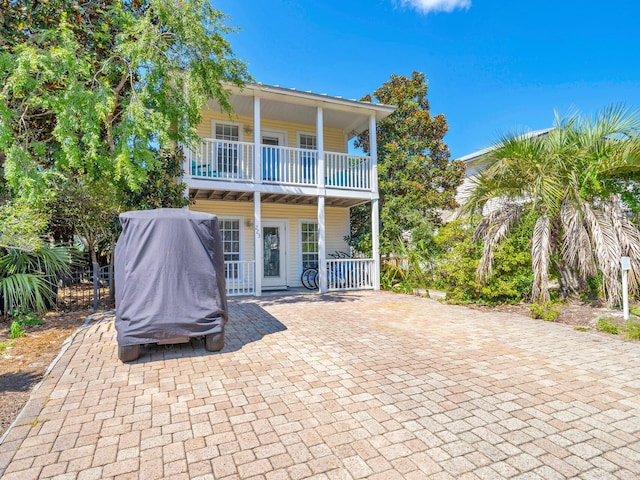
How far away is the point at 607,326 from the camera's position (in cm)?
555

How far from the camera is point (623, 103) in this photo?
664 cm

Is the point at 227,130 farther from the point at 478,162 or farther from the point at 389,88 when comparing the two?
the point at 478,162

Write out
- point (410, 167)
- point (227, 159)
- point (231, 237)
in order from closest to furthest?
point (227, 159) → point (231, 237) → point (410, 167)

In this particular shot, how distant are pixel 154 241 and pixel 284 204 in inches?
310

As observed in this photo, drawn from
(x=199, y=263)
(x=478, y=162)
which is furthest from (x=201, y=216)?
(x=478, y=162)

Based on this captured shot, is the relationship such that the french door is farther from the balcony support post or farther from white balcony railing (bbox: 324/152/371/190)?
white balcony railing (bbox: 324/152/371/190)

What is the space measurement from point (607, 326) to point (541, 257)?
5.63 feet

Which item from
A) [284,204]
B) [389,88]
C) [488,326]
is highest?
[389,88]

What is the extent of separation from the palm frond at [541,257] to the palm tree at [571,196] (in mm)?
18

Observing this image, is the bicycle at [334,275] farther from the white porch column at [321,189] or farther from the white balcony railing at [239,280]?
the white balcony railing at [239,280]

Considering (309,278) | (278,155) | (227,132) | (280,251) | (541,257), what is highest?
A: (227,132)

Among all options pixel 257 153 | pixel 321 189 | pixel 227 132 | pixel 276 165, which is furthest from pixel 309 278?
pixel 227 132

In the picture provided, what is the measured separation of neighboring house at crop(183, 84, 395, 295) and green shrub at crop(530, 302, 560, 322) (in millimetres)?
4933

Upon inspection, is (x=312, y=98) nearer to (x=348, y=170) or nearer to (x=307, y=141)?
(x=348, y=170)
